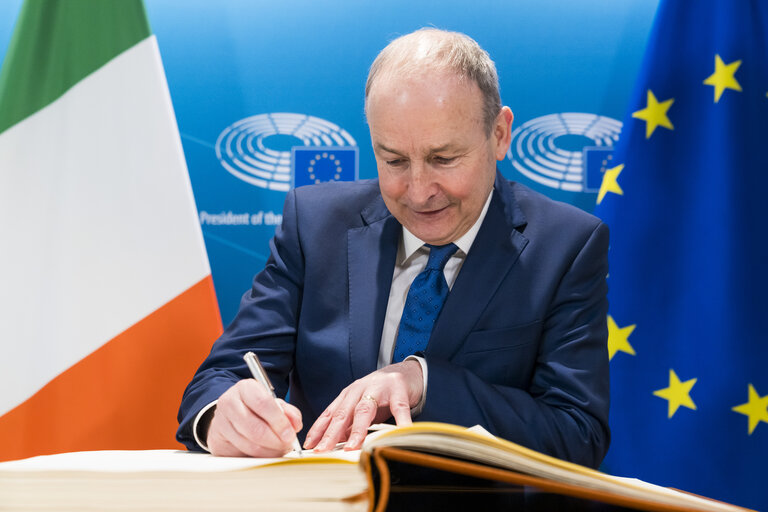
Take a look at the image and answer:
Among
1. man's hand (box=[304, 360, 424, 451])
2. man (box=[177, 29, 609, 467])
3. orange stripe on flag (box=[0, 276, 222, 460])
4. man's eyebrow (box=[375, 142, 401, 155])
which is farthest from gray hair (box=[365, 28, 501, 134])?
orange stripe on flag (box=[0, 276, 222, 460])

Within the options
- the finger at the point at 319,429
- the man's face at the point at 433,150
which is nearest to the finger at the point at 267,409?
the finger at the point at 319,429

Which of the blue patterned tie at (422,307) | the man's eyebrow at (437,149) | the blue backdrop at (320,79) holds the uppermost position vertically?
the blue backdrop at (320,79)

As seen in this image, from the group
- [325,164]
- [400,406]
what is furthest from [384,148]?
[325,164]

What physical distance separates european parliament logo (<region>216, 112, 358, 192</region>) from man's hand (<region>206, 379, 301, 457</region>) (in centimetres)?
129

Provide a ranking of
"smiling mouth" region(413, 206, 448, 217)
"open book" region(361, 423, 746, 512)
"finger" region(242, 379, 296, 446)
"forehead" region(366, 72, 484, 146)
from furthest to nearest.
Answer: "smiling mouth" region(413, 206, 448, 217) < "forehead" region(366, 72, 484, 146) < "finger" region(242, 379, 296, 446) < "open book" region(361, 423, 746, 512)

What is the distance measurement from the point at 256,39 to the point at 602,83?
43.3 inches

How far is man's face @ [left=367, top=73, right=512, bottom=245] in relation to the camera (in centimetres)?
131

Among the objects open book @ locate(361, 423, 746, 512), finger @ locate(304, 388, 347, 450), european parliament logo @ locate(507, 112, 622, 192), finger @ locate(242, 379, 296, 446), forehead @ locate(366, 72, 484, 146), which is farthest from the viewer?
european parliament logo @ locate(507, 112, 622, 192)

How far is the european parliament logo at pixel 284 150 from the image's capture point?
2258 mm

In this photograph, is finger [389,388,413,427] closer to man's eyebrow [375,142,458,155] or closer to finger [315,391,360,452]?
finger [315,391,360,452]

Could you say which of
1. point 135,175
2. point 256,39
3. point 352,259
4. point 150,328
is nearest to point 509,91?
point 256,39

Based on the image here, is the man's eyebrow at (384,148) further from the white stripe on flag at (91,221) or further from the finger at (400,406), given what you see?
the white stripe on flag at (91,221)

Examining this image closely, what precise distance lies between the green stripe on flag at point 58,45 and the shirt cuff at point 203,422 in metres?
1.17

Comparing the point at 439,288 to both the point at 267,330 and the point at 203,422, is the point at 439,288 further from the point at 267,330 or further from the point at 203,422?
the point at 203,422
